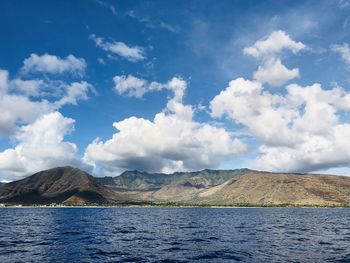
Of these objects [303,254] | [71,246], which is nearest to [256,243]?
[303,254]

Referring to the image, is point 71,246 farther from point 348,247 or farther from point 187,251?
point 348,247

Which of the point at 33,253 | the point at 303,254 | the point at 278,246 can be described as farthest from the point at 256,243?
the point at 33,253

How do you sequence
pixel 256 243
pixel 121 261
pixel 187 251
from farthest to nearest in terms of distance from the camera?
1. pixel 256 243
2. pixel 187 251
3. pixel 121 261

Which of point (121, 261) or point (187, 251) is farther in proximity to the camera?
point (187, 251)

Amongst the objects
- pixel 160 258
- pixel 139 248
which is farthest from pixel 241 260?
pixel 139 248

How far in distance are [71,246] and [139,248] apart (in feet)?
48.4

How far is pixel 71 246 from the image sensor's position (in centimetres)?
8056

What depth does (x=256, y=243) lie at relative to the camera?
283 feet

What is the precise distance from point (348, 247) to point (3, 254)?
6705 centimetres

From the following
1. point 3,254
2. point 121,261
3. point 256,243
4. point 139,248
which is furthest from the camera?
point 256,243

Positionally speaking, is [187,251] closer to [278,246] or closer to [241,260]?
[241,260]

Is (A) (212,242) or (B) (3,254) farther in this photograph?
(A) (212,242)

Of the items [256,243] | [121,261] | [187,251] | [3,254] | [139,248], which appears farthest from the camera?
[256,243]

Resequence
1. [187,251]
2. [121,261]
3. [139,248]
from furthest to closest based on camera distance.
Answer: [139,248] → [187,251] → [121,261]
